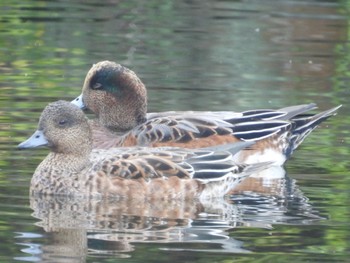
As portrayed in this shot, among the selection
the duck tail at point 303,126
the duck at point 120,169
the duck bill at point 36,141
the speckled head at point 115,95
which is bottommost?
the duck at point 120,169

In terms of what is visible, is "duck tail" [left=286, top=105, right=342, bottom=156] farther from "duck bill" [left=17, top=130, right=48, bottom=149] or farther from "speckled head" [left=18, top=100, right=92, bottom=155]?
"duck bill" [left=17, top=130, right=48, bottom=149]

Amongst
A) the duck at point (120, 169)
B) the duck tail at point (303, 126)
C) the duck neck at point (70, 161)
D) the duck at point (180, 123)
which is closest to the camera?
the duck at point (120, 169)

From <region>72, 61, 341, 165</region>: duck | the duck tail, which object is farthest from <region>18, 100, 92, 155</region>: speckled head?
the duck tail

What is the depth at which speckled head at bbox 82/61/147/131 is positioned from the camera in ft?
39.4

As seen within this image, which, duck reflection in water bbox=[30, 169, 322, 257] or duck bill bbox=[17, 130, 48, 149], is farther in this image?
duck bill bbox=[17, 130, 48, 149]

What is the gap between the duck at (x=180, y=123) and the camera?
11.4 m

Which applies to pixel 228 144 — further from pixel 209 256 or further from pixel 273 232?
pixel 209 256

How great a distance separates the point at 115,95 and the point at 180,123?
914 millimetres

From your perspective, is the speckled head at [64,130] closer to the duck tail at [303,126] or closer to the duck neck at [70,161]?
the duck neck at [70,161]

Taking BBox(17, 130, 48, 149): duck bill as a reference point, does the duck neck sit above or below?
below

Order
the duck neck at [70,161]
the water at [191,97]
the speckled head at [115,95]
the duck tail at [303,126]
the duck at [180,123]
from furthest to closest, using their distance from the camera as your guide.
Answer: the speckled head at [115,95] < the duck tail at [303,126] < the duck at [180,123] < the duck neck at [70,161] < the water at [191,97]

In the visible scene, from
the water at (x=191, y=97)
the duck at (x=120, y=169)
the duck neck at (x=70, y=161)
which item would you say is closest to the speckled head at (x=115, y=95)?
the water at (x=191, y=97)

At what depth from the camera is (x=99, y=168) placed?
1034 cm

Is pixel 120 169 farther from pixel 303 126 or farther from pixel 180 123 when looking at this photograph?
pixel 303 126
